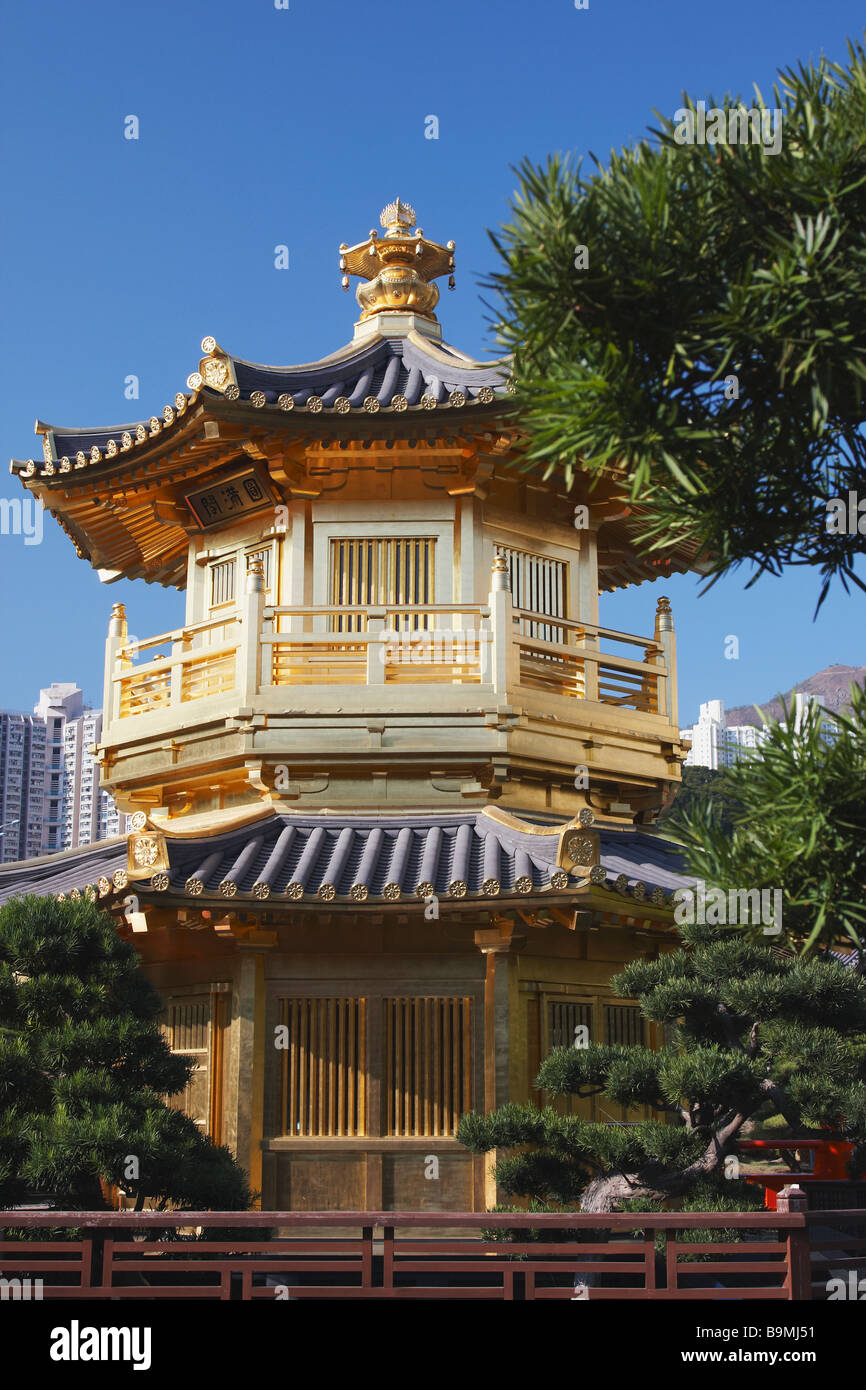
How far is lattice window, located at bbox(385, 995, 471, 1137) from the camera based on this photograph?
12.2 metres

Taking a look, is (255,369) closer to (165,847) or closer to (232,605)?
(232,605)

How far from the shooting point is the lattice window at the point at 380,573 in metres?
14.5

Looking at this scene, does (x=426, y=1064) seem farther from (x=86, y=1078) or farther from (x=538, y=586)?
(x=538, y=586)

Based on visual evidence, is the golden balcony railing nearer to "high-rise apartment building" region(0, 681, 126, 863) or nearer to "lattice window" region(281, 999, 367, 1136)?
"lattice window" region(281, 999, 367, 1136)

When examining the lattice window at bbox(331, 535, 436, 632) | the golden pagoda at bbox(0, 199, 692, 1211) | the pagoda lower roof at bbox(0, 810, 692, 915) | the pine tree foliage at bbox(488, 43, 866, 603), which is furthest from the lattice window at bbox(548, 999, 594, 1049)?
the pine tree foliage at bbox(488, 43, 866, 603)

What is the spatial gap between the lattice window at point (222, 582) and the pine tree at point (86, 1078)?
6.14m

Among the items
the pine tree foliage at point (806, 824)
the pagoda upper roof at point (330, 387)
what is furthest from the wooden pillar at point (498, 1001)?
the pine tree foliage at point (806, 824)

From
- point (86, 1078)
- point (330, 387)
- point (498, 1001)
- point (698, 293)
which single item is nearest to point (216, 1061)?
point (498, 1001)

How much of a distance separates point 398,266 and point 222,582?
188 inches

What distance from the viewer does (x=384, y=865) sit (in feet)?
40.5

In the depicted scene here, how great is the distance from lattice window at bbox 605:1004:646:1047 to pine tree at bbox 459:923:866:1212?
3.49m
